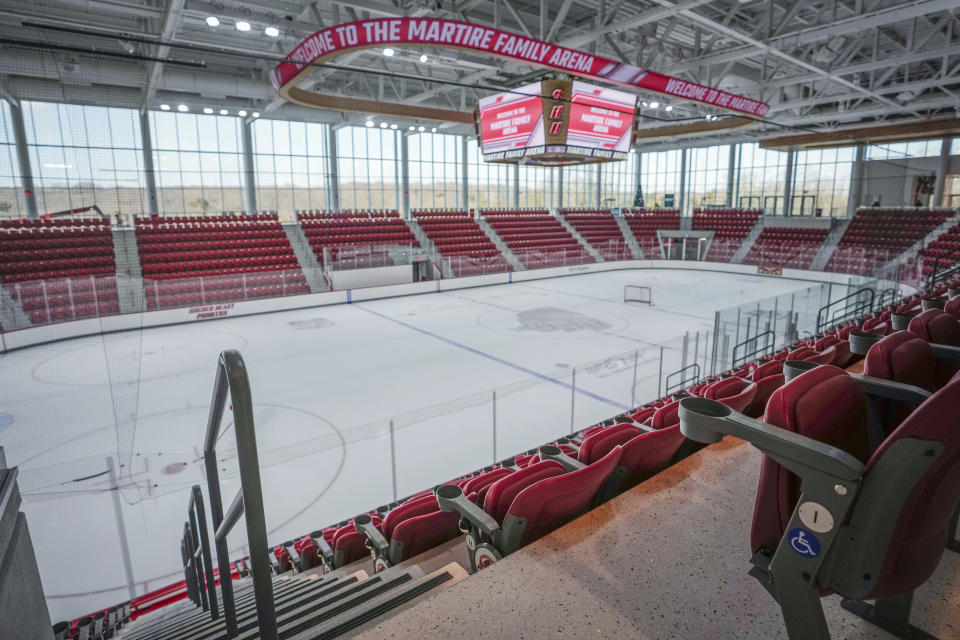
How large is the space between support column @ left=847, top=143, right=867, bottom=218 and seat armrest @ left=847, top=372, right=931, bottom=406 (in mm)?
33445

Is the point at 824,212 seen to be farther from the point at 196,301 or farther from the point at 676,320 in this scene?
the point at 196,301

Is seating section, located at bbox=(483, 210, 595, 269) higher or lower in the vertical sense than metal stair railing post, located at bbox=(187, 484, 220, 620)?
higher

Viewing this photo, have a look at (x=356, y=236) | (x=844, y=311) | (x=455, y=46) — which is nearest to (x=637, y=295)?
(x=844, y=311)

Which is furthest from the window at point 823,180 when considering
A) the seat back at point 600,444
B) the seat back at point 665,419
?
the seat back at point 600,444

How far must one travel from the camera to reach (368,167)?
27.2m

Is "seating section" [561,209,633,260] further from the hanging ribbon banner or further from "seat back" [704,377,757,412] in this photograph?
"seat back" [704,377,757,412]

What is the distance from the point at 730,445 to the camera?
305cm

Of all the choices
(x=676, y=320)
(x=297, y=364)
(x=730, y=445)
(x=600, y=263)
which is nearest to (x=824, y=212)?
(x=600, y=263)

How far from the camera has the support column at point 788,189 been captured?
30.9 m

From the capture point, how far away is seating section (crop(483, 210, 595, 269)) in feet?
77.5

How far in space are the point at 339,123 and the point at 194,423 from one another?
65.1 ft

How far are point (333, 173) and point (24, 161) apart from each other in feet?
39.0

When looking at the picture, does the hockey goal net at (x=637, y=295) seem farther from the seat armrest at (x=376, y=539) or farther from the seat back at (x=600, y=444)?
the seat armrest at (x=376, y=539)

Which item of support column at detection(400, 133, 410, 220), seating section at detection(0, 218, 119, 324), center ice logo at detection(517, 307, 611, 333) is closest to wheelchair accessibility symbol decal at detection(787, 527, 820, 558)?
center ice logo at detection(517, 307, 611, 333)
